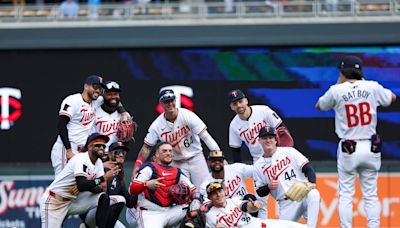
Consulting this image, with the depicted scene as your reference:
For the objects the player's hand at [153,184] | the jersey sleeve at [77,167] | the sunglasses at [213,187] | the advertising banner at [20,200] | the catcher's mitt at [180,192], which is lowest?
the advertising banner at [20,200]

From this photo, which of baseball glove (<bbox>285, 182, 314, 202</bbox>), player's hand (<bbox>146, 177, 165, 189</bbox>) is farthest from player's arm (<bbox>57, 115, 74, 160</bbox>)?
baseball glove (<bbox>285, 182, 314, 202</bbox>)

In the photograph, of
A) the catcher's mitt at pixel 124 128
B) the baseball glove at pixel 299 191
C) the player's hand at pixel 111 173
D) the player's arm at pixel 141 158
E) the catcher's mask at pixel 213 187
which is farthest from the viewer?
the catcher's mitt at pixel 124 128

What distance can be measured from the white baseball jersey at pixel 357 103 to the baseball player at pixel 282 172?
57 centimetres

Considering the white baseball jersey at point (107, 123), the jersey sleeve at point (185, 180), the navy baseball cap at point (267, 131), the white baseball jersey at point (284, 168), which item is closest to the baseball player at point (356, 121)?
the white baseball jersey at point (284, 168)

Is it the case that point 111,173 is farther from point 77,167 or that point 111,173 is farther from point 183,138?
point 183,138

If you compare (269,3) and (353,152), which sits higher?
(269,3)

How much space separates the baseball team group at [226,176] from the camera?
11.6m

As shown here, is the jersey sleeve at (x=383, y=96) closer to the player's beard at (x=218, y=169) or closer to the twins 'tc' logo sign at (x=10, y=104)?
the player's beard at (x=218, y=169)

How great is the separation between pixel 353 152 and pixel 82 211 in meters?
2.87

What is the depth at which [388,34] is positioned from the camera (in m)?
15.7

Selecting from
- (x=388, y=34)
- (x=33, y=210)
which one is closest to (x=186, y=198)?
(x=33, y=210)

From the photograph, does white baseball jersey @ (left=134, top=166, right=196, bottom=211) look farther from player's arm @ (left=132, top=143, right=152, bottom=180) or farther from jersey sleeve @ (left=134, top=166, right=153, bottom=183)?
player's arm @ (left=132, top=143, right=152, bottom=180)

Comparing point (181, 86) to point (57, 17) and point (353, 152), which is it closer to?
point (57, 17)

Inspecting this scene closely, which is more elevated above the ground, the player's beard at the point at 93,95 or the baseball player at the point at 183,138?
the player's beard at the point at 93,95
